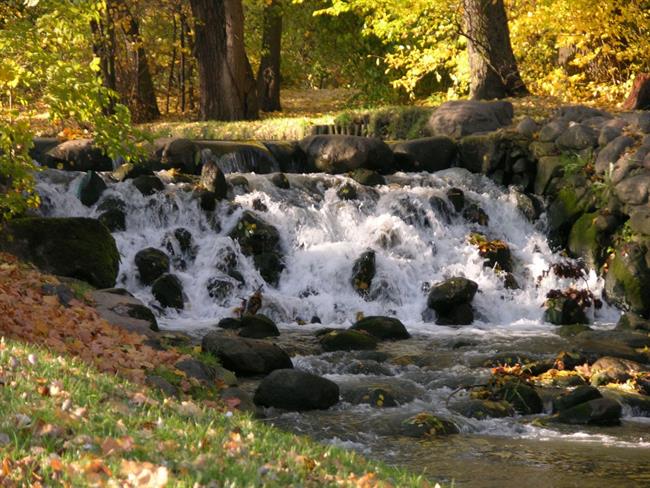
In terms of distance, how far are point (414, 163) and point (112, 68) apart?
8.53 meters

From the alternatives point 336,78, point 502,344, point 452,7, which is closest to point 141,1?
point 452,7

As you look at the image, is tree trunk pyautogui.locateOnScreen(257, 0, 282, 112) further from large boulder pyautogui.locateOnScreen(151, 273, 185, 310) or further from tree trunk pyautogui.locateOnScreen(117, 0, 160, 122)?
large boulder pyautogui.locateOnScreen(151, 273, 185, 310)

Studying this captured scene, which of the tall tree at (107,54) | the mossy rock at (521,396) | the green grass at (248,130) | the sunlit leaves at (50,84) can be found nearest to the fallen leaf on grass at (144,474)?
the sunlit leaves at (50,84)

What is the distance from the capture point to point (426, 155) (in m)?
19.7

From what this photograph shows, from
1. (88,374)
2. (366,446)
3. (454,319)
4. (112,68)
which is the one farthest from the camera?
(112,68)

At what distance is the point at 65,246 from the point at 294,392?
17.3 ft

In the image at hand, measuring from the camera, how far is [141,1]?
2458 centimetres

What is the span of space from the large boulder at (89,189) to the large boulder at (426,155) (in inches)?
230

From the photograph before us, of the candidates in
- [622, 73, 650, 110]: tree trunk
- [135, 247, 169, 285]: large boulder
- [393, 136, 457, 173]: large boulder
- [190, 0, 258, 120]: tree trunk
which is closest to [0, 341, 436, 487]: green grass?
[135, 247, 169, 285]: large boulder

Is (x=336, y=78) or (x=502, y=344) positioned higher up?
(x=336, y=78)

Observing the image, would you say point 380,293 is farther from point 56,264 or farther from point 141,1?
point 141,1

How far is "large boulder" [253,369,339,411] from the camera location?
32.3 feet

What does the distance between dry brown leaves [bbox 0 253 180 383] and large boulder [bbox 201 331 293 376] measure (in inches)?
50.2

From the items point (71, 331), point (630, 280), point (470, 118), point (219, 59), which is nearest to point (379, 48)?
point (219, 59)
